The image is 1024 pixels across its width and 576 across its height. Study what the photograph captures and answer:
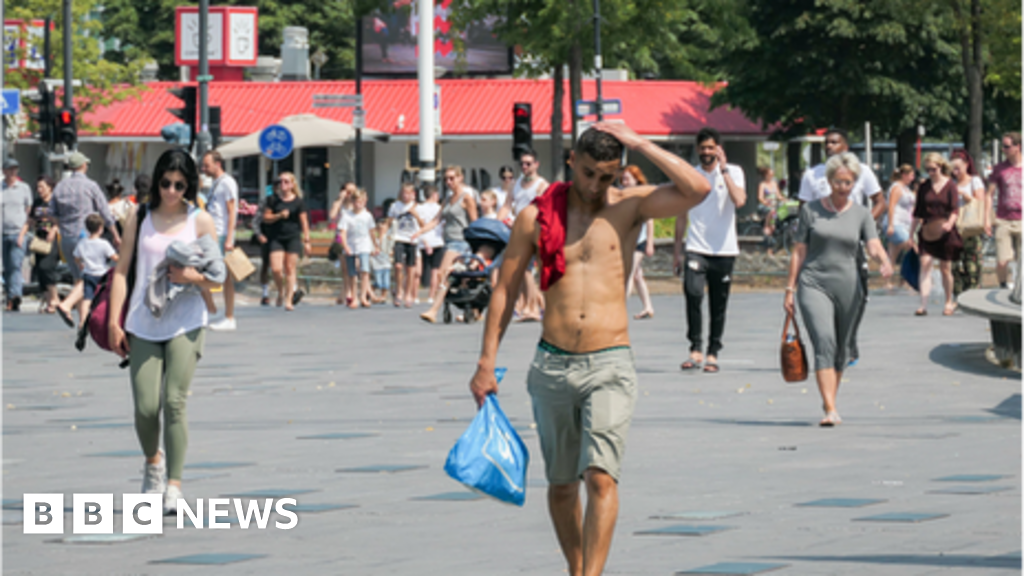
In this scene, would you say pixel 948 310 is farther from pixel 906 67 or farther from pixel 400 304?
pixel 906 67

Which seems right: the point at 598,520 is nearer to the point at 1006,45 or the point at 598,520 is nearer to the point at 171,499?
the point at 171,499

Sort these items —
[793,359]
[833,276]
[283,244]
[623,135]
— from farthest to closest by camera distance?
[283,244] → [793,359] → [833,276] → [623,135]

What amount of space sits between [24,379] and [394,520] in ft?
25.0

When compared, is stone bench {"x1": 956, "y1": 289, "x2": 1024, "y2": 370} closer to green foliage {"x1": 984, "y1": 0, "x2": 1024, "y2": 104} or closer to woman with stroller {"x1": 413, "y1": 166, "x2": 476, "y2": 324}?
woman with stroller {"x1": 413, "y1": 166, "x2": 476, "y2": 324}

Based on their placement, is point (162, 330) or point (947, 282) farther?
point (947, 282)

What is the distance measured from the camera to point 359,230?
2352cm

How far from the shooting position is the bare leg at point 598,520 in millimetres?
5523

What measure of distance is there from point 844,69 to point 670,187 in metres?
46.2

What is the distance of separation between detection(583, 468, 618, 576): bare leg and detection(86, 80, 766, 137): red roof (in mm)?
43930

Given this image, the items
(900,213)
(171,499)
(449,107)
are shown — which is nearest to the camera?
(171,499)

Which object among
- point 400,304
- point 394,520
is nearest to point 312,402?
point 394,520

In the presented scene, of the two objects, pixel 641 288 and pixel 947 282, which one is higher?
pixel 947 282

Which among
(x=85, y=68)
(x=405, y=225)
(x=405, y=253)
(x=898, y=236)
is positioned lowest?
(x=405, y=253)

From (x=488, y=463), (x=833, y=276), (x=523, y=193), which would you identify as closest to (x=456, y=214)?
(x=523, y=193)
